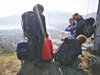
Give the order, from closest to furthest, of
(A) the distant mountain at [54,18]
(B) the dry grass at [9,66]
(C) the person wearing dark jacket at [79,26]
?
(B) the dry grass at [9,66] < (C) the person wearing dark jacket at [79,26] < (A) the distant mountain at [54,18]

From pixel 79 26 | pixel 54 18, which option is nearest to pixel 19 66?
pixel 79 26

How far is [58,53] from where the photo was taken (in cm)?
671

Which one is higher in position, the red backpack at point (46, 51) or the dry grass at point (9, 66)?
the red backpack at point (46, 51)

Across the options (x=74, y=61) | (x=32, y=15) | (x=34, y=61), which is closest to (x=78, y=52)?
(x=74, y=61)

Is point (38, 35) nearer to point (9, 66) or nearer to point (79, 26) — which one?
point (9, 66)

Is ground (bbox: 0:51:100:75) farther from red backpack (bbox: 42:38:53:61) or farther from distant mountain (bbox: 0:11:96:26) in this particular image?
distant mountain (bbox: 0:11:96:26)

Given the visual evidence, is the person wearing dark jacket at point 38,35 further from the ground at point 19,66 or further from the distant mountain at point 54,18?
the distant mountain at point 54,18

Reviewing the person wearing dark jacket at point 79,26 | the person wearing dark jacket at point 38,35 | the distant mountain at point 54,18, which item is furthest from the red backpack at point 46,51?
the person wearing dark jacket at point 79,26

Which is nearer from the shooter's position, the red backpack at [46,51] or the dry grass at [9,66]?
the red backpack at [46,51]

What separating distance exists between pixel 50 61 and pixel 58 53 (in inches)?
13.1

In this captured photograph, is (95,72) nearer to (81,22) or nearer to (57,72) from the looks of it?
(57,72)

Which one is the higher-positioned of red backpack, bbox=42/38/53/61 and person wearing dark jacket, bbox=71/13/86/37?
person wearing dark jacket, bbox=71/13/86/37

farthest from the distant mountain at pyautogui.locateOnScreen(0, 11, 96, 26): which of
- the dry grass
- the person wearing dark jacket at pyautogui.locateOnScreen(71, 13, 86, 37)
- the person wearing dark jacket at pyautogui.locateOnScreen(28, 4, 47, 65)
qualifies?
the dry grass

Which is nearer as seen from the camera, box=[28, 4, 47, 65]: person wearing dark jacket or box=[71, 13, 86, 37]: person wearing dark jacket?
box=[28, 4, 47, 65]: person wearing dark jacket
